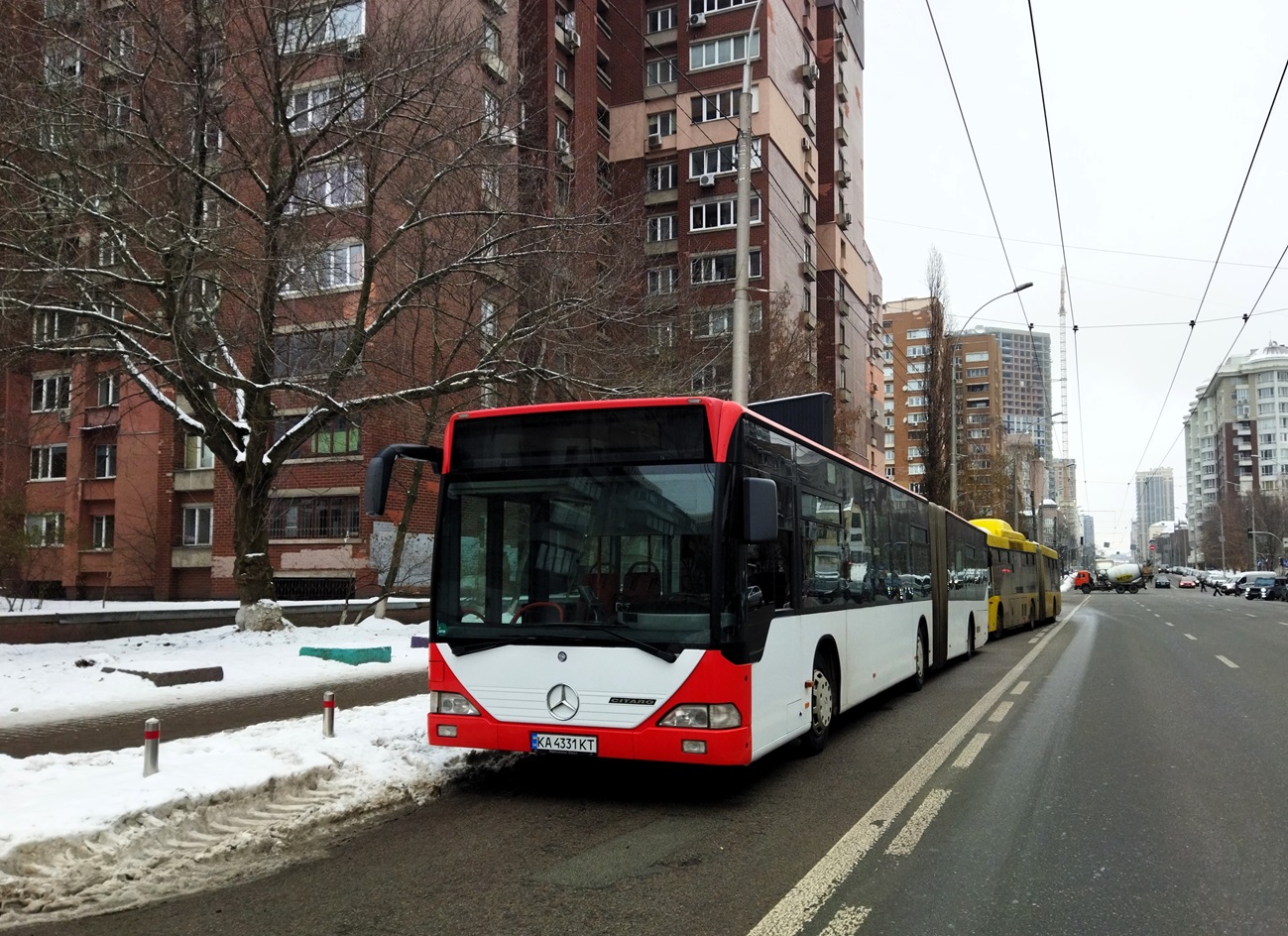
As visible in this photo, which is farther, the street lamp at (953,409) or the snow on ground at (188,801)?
the street lamp at (953,409)

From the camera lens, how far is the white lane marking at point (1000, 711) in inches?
420

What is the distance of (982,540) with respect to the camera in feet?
69.4

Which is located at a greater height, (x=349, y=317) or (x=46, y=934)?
(x=349, y=317)

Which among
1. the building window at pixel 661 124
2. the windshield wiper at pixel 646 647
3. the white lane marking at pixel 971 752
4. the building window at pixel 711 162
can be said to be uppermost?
the building window at pixel 661 124

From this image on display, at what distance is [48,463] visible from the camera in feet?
129

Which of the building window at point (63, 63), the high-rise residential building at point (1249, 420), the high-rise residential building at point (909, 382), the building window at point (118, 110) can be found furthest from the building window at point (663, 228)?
the high-rise residential building at point (1249, 420)

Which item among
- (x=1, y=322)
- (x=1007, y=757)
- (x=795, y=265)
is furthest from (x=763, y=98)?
(x=1007, y=757)

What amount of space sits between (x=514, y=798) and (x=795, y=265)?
41.6 meters

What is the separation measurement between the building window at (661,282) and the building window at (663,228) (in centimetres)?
1369

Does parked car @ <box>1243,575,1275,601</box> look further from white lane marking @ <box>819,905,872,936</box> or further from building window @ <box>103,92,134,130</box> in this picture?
white lane marking @ <box>819,905,872,936</box>

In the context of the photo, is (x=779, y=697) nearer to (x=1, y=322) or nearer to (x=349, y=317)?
(x=1, y=322)

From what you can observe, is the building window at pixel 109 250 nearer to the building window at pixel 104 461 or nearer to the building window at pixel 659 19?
the building window at pixel 104 461

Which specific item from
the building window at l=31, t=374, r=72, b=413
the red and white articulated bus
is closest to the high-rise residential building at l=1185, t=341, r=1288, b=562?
the building window at l=31, t=374, r=72, b=413

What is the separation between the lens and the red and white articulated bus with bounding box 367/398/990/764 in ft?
21.5
